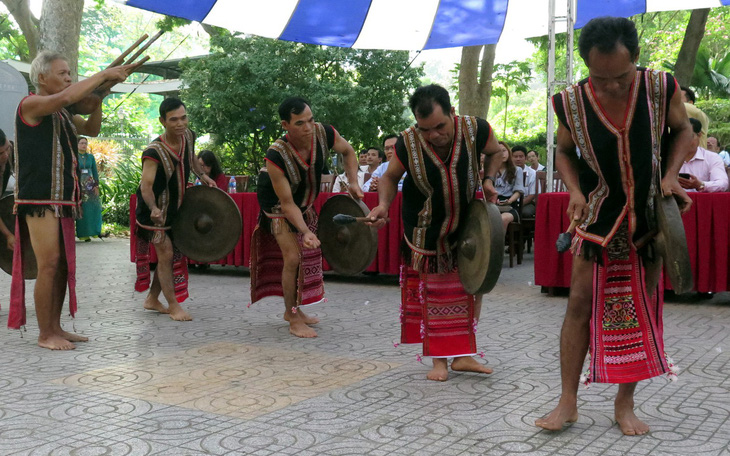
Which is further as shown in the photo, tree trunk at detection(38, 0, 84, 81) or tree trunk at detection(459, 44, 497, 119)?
tree trunk at detection(459, 44, 497, 119)

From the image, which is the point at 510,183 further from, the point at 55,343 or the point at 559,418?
the point at 559,418

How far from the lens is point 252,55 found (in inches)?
696

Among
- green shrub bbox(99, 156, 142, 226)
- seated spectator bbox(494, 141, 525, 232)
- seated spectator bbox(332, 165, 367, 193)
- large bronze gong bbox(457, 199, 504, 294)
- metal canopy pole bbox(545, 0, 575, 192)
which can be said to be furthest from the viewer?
green shrub bbox(99, 156, 142, 226)

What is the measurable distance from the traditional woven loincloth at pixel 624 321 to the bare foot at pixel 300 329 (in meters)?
2.79

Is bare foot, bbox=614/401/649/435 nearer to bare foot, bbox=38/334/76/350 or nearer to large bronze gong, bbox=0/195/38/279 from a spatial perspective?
bare foot, bbox=38/334/76/350

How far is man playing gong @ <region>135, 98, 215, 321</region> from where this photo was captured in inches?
256

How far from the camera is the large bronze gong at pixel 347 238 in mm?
5551

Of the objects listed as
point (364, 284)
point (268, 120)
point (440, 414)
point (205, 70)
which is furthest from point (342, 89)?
point (440, 414)

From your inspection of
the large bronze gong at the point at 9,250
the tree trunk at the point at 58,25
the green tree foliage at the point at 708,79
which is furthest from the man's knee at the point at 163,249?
the green tree foliage at the point at 708,79

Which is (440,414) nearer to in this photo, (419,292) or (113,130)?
(419,292)

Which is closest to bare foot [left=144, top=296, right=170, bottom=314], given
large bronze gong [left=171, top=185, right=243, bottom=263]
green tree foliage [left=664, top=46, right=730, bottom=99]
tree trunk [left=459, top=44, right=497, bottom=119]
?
large bronze gong [left=171, top=185, right=243, bottom=263]

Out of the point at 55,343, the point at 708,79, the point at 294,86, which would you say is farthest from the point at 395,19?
the point at 708,79

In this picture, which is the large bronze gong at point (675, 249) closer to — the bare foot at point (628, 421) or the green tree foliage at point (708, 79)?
the bare foot at point (628, 421)

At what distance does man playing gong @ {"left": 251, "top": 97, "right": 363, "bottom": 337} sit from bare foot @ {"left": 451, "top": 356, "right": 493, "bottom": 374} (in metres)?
1.41
